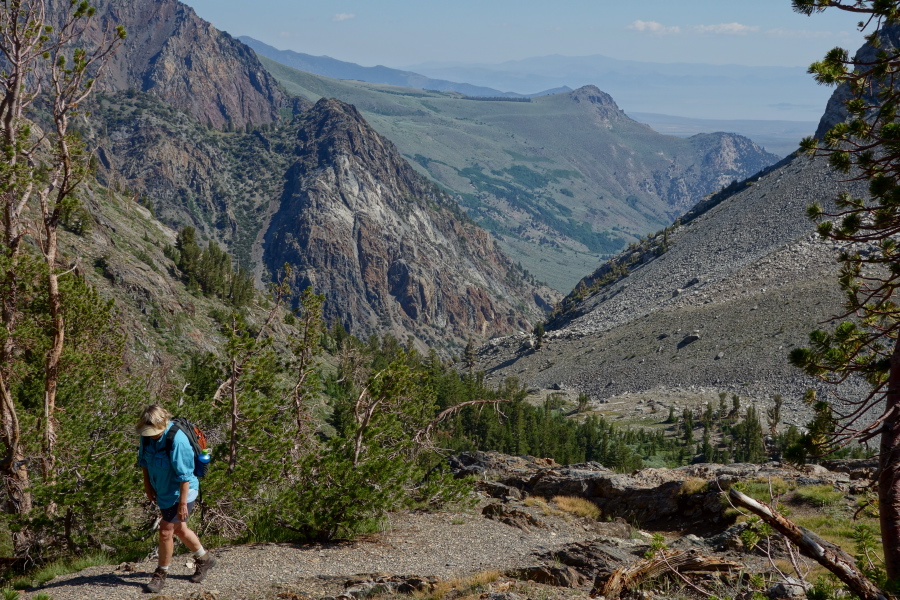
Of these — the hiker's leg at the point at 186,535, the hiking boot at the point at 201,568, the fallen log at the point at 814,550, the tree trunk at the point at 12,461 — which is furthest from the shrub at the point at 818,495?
the tree trunk at the point at 12,461

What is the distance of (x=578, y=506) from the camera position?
883 inches

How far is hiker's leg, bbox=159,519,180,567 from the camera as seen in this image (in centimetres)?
1015

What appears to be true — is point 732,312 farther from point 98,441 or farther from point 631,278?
point 98,441

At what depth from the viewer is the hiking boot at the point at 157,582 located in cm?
1008

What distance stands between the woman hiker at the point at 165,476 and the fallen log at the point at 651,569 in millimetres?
6986

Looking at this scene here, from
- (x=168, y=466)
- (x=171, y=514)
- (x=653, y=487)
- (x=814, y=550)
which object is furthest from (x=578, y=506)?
(x=814, y=550)

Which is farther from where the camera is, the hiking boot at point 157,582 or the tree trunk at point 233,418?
the tree trunk at point 233,418

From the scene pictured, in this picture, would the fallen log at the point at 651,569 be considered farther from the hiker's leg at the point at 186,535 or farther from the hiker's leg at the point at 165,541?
the hiker's leg at the point at 165,541

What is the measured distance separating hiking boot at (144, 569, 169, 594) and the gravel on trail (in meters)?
0.12

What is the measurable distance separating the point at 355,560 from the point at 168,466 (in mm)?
5241

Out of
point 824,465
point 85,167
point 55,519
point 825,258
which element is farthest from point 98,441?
point 825,258

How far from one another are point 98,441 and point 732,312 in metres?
106

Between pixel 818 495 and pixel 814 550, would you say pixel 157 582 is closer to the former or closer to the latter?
pixel 814 550

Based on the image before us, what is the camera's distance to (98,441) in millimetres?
14898
